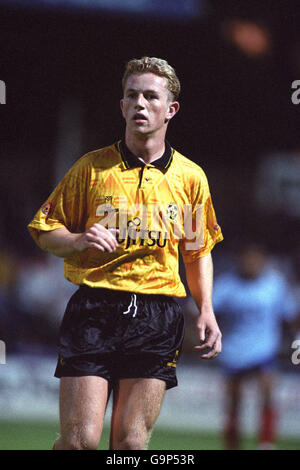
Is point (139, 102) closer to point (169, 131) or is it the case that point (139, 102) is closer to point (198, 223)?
point (198, 223)

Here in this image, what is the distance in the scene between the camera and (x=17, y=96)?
14.1 m

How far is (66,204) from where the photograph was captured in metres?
3.77

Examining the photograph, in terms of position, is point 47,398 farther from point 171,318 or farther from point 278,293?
point 171,318

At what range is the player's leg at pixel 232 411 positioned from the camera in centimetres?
736

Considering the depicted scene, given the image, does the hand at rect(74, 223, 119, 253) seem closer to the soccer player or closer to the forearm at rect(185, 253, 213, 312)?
the forearm at rect(185, 253, 213, 312)

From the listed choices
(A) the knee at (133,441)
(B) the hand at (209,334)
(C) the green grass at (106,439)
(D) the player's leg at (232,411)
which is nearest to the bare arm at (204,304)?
(B) the hand at (209,334)

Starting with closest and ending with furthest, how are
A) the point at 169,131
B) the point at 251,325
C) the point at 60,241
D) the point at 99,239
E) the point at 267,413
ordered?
the point at 99,239, the point at 60,241, the point at 267,413, the point at 251,325, the point at 169,131

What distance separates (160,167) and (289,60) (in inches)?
392

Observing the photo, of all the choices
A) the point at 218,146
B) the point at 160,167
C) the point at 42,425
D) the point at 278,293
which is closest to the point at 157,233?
the point at 160,167

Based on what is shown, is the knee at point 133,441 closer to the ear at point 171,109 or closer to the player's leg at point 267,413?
the ear at point 171,109

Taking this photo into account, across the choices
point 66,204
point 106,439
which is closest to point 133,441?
point 66,204

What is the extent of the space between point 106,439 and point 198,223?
4.42 meters

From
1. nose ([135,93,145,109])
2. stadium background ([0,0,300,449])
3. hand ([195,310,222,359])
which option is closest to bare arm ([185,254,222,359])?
hand ([195,310,222,359])

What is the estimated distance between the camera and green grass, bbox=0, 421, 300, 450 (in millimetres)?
7398
